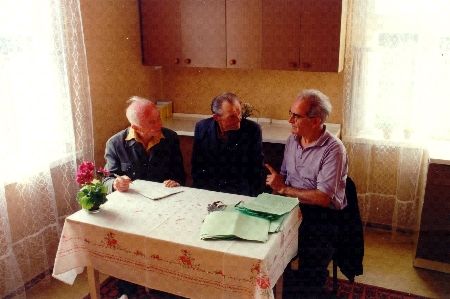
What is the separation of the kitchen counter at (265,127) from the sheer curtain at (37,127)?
0.89m

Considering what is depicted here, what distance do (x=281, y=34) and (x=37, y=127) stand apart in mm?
1833

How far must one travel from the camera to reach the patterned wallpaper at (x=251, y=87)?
3.65 meters

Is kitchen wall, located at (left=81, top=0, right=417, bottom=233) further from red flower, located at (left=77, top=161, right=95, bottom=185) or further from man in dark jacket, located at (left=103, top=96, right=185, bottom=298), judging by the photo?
red flower, located at (left=77, top=161, right=95, bottom=185)

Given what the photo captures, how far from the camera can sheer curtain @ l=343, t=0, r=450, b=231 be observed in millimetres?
3150

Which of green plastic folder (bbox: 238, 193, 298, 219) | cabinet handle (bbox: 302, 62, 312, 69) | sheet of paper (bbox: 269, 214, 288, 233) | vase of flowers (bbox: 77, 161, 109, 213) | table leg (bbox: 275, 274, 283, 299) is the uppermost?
cabinet handle (bbox: 302, 62, 312, 69)

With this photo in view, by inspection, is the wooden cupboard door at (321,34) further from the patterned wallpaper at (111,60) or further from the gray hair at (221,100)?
the patterned wallpaper at (111,60)

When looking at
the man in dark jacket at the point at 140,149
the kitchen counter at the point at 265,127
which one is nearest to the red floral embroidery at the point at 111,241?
the man in dark jacket at the point at 140,149

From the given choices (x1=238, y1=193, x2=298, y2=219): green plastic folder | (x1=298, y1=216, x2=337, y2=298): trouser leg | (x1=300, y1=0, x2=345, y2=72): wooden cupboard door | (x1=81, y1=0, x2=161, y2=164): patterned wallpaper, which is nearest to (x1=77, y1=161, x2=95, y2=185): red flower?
(x1=238, y1=193, x2=298, y2=219): green plastic folder

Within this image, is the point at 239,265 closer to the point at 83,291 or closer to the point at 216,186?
the point at 216,186

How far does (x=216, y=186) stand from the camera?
297 cm

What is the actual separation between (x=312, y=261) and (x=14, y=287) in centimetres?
177

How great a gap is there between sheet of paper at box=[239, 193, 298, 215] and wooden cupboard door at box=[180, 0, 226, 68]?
5.51 feet

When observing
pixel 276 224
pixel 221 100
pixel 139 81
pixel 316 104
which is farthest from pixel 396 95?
pixel 139 81

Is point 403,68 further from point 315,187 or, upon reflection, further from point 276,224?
point 276,224
